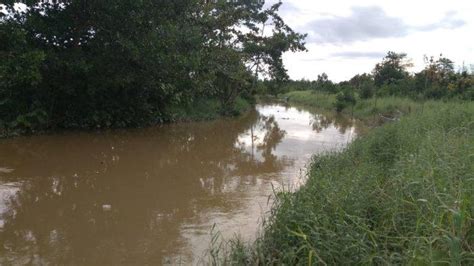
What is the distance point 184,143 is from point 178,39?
3.22 meters

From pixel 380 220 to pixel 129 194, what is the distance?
3.94 m

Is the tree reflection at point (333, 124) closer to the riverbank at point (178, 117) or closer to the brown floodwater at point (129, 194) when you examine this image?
the riverbank at point (178, 117)

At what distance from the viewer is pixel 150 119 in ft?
49.2

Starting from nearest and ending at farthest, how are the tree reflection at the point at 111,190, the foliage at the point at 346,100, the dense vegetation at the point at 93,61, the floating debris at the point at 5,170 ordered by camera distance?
the tree reflection at the point at 111,190
the floating debris at the point at 5,170
the dense vegetation at the point at 93,61
the foliage at the point at 346,100

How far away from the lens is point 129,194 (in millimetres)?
6352

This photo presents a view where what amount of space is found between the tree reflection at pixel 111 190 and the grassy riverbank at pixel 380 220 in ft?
4.20

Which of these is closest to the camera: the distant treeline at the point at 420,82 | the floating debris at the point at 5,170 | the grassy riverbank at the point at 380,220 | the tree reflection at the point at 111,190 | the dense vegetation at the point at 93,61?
the grassy riverbank at the point at 380,220

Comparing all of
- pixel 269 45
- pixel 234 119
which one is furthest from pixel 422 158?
pixel 269 45

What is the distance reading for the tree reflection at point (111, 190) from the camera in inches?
171

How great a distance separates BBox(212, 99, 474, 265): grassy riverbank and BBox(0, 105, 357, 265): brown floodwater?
0.82 metres

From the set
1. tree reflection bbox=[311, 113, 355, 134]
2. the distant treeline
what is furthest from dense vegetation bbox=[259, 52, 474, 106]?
tree reflection bbox=[311, 113, 355, 134]

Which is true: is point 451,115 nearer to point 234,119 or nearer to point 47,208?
point 47,208

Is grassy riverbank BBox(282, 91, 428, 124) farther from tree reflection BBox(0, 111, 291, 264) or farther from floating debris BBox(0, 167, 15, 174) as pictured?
floating debris BBox(0, 167, 15, 174)

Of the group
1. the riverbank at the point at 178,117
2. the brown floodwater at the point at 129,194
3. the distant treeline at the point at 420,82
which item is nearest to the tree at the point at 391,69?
the distant treeline at the point at 420,82
